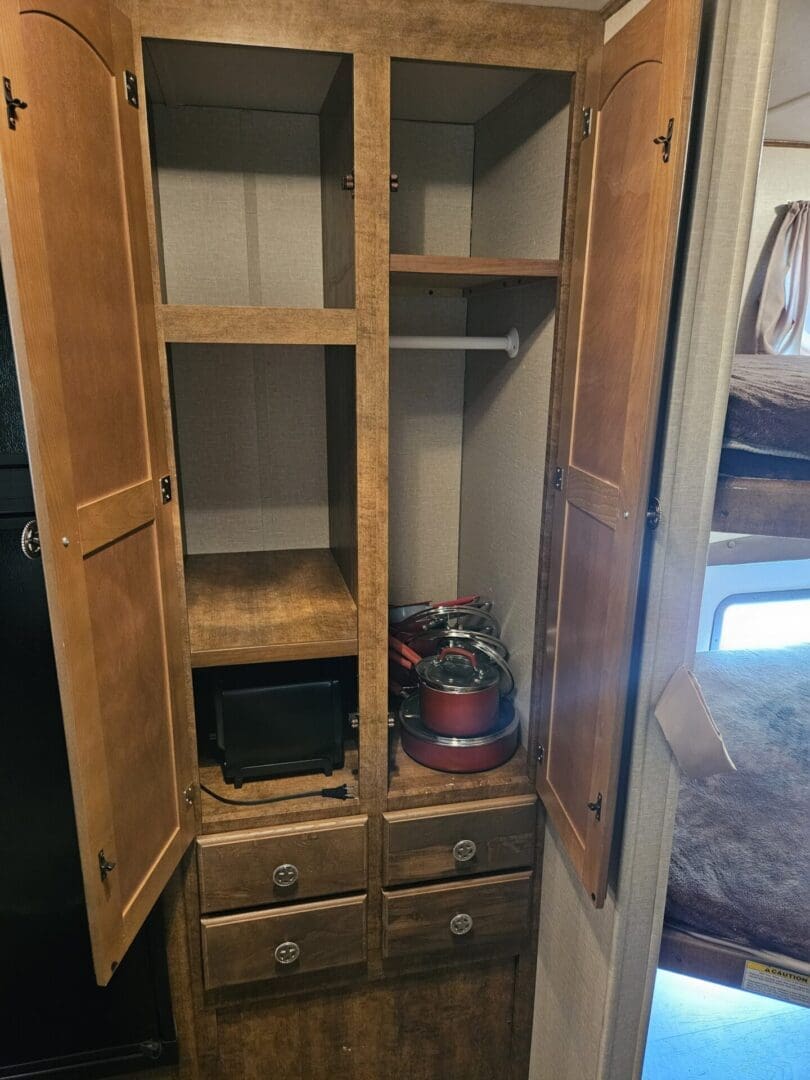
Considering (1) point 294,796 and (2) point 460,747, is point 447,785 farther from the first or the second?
(1) point 294,796

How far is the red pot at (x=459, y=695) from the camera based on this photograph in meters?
1.39

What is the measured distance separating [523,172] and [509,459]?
546mm

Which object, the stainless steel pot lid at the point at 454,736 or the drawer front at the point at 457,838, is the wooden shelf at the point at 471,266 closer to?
the stainless steel pot lid at the point at 454,736

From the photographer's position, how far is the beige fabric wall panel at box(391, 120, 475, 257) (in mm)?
1612

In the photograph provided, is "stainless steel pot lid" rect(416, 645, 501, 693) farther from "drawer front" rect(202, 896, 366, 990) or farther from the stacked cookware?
"drawer front" rect(202, 896, 366, 990)

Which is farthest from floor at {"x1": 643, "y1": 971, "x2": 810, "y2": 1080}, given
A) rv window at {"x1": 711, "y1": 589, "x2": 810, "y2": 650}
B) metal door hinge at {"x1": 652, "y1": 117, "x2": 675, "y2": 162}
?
metal door hinge at {"x1": 652, "y1": 117, "x2": 675, "y2": 162}

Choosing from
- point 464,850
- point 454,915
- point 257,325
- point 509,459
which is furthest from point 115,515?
point 454,915

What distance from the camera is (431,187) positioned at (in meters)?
1.65

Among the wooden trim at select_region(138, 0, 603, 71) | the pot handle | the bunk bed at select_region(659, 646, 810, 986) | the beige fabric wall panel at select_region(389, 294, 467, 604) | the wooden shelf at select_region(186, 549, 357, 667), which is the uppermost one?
the wooden trim at select_region(138, 0, 603, 71)

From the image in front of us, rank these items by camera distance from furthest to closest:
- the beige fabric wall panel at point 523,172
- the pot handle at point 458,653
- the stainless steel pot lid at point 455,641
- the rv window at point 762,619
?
the rv window at point 762,619 < the stainless steel pot lid at point 455,641 < the pot handle at point 458,653 < the beige fabric wall panel at point 523,172

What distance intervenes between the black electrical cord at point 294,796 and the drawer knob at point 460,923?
337 mm

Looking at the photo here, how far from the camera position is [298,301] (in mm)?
1621

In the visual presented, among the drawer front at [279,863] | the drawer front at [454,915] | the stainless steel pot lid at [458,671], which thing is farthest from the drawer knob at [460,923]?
the stainless steel pot lid at [458,671]

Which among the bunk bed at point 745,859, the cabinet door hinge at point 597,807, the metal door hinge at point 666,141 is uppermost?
the metal door hinge at point 666,141
